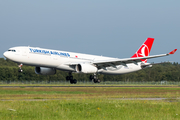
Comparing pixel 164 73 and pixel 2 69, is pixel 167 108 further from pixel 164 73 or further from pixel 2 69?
→ pixel 2 69

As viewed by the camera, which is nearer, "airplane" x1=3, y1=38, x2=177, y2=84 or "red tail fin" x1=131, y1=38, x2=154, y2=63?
"airplane" x1=3, y1=38, x2=177, y2=84

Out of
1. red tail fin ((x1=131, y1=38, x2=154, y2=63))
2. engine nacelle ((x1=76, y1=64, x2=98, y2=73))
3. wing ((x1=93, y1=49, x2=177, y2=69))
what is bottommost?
engine nacelle ((x1=76, y1=64, x2=98, y2=73))

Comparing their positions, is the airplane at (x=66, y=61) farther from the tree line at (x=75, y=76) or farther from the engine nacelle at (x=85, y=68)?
the tree line at (x=75, y=76)

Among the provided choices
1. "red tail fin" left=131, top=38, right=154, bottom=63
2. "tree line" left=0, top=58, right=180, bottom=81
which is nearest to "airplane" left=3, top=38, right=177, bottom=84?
"red tail fin" left=131, top=38, right=154, bottom=63

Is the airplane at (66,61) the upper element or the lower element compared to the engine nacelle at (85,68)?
upper

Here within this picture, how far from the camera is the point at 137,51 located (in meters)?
61.8

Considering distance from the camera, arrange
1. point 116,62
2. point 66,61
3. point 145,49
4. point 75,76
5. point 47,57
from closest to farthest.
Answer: point 47,57 < point 66,61 < point 116,62 < point 145,49 < point 75,76

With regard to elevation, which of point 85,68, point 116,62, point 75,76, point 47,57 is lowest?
point 85,68

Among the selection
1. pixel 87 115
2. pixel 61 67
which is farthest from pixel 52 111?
pixel 61 67

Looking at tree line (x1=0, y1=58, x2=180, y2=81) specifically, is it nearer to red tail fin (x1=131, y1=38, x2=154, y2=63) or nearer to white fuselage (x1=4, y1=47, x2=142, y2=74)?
red tail fin (x1=131, y1=38, x2=154, y2=63)

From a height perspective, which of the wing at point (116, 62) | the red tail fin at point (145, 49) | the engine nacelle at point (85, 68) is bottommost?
the engine nacelle at point (85, 68)

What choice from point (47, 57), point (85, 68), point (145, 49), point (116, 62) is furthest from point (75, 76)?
point (47, 57)

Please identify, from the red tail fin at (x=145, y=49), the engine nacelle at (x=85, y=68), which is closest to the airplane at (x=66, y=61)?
the engine nacelle at (x=85, y=68)

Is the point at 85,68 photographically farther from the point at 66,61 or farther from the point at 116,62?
the point at 116,62
